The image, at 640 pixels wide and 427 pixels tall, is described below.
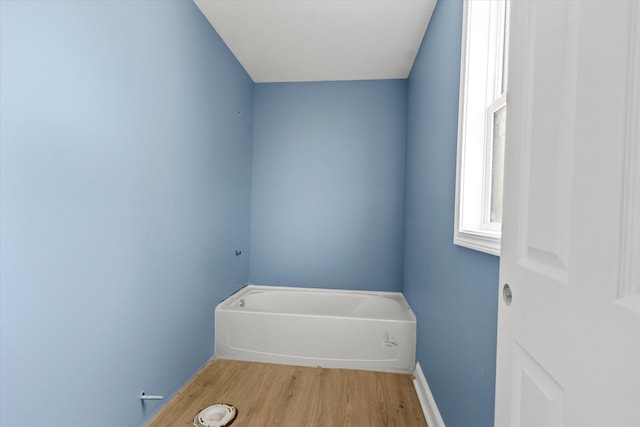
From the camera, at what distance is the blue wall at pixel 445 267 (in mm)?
992

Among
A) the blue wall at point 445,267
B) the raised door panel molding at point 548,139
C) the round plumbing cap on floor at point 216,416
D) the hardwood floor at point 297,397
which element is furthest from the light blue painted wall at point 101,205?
the blue wall at point 445,267

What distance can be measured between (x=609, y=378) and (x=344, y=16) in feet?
7.28

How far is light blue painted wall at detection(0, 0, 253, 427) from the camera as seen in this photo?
88 centimetres

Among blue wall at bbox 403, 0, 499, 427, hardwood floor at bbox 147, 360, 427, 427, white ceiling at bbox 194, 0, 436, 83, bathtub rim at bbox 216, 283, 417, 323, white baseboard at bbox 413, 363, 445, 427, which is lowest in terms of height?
hardwood floor at bbox 147, 360, 427, 427

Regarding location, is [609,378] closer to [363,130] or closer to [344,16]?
[344,16]

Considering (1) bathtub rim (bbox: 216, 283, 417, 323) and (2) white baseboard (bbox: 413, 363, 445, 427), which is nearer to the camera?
(2) white baseboard (bbox: 413, 363, 445, 427)

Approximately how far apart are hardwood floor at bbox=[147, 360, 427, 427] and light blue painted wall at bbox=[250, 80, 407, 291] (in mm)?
971

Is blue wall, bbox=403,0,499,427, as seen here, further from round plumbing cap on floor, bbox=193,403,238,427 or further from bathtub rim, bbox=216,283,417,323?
round plumbing cap on floor, bbox=193,403,238,427

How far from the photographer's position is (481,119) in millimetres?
1227

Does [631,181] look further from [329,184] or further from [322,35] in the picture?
[329,184]

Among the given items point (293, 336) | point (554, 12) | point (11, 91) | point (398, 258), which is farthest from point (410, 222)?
point (11, 91)

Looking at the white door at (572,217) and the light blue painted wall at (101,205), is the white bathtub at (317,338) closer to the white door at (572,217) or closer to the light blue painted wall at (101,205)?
the light blue painted wall at (101,205)

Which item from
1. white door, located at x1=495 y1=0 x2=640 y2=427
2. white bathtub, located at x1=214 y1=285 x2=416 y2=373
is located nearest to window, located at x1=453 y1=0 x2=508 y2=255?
white door, located at x1=495 y1=0 x2=640 y2=427

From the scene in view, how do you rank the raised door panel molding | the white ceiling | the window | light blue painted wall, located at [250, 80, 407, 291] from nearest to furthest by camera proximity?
1. the raised door panel molding
2. the window
3. the white ceiling
4. light blue painted wall, located at [250, 80, 407, 291]
